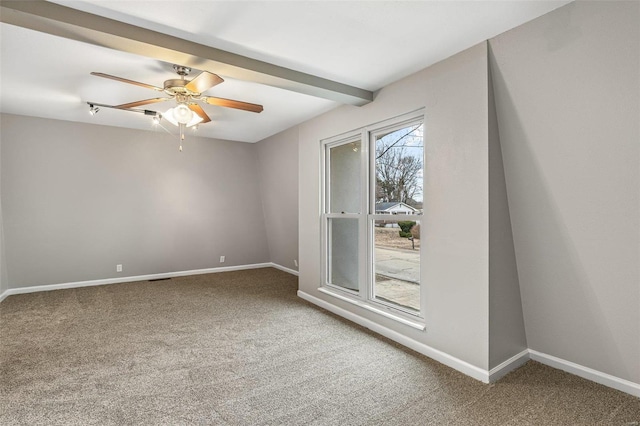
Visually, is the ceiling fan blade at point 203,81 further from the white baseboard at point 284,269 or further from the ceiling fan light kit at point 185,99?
the white baseboard at point 284,269

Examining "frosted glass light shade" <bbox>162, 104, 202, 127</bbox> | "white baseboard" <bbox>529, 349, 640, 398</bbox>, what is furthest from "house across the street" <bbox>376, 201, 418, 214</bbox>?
"frosted glass light shade" <bbox>162, 104, 202, 127</bbox>

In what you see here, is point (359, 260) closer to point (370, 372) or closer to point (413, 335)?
point (413, 335)

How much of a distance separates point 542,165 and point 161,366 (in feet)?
10.9

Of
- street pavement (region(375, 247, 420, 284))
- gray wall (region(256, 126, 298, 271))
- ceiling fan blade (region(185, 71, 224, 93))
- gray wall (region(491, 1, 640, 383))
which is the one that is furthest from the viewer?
gray wall (region(256, 126, 298, 271))

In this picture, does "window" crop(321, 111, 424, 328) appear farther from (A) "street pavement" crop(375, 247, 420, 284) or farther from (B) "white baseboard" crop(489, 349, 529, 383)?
Answer: (B) "white baseboard" crop(489, 349, 529, 383)

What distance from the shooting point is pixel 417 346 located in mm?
2865

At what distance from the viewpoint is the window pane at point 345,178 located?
12.4 ft

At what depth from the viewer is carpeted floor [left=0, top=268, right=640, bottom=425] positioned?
6.53ft

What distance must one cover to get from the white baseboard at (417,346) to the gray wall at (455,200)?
0.13ft

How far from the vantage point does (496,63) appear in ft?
7.66

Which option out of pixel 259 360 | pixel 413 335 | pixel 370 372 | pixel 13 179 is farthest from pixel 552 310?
pixel 13 179

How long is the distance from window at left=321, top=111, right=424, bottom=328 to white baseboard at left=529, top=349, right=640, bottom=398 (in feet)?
3.28

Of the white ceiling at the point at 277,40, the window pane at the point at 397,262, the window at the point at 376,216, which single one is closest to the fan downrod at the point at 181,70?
the white ceiling at the point at 277,40

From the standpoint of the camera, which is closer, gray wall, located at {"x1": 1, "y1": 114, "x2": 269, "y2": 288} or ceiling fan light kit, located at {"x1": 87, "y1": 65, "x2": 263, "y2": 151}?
ceiling fan light kit, located at {"x1": 87, "y1": 65, "x2": 263, "y2": 151}
